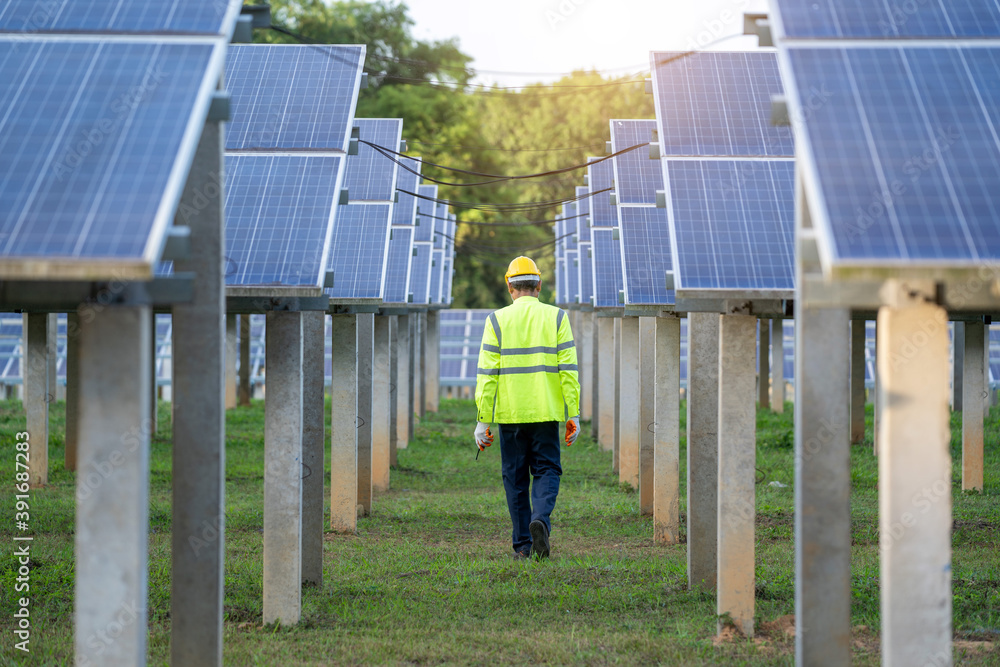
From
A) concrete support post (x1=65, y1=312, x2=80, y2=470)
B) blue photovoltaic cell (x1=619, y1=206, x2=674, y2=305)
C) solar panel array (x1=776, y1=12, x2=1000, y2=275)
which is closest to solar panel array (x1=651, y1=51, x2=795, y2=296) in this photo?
blue photovoltaic cell (x1=619, y1=206, x2=674, y2=305)

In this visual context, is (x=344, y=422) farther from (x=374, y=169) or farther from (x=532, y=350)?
(x=374, y=169)

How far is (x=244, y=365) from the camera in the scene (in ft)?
86.2

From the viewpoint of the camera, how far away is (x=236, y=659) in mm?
6137

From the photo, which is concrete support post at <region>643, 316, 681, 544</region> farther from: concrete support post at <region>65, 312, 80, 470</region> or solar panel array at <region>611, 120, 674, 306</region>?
concrete support post at <region>65, 312, 80, 470</region>

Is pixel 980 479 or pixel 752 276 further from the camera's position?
pixel 980 479

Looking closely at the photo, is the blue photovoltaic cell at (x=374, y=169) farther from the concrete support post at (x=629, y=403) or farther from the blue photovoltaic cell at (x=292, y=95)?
the concrete support post at (x=629, y=403)

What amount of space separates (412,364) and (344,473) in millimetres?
9324

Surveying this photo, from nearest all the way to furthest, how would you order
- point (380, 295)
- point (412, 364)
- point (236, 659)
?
1. point (236, 659)
2. point (380, 295)
3. point (412, 364)

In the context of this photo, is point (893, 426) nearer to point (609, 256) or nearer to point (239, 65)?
point (239, 65)

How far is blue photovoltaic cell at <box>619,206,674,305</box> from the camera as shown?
10352 mm

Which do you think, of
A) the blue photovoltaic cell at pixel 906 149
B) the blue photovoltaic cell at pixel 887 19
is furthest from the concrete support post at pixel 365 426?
the blue photovoltaic cell at pixel 906 149

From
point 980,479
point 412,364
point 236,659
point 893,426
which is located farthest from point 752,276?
point 412,364

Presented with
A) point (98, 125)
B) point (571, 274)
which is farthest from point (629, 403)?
point (571, 274)

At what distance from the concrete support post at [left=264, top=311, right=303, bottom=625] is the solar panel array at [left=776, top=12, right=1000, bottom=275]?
3.61 meters
